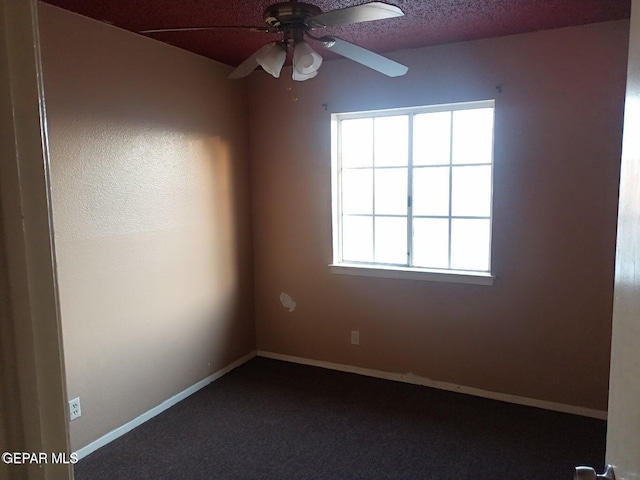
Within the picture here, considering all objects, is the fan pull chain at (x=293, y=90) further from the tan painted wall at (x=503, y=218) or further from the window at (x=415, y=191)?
the window at (x=415, y=191)

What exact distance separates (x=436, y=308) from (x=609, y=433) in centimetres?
239

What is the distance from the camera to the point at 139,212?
9.37ft

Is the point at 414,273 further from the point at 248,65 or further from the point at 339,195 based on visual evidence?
the point at 248,65

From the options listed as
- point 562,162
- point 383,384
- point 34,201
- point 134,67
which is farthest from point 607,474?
point 134,67

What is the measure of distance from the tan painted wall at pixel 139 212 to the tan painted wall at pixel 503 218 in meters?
0.48

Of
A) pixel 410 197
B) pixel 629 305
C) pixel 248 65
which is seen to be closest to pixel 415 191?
pixel 410 197

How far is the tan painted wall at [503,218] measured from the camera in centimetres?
275

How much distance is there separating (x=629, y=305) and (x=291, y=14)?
1.68m

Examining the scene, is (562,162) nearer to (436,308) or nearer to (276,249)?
(436,308)

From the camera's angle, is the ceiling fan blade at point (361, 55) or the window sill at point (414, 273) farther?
the window sill at point (414, 273)

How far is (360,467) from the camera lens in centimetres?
242

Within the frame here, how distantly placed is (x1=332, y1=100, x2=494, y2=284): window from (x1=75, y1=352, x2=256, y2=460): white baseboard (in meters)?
1.21

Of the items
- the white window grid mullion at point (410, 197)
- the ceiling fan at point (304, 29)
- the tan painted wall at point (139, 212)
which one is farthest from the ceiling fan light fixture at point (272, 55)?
the white window grid mullion at point (410, 197)

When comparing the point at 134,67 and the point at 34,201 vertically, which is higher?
the point at 134,67
